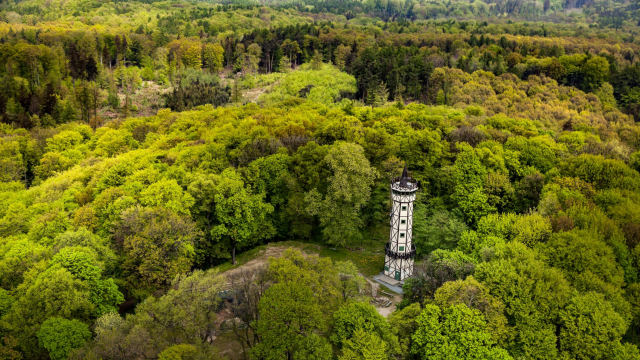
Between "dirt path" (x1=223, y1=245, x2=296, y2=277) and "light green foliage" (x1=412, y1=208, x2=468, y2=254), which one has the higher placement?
"light green foliage" (x1=412, y1=208, x2=468, y2=254)

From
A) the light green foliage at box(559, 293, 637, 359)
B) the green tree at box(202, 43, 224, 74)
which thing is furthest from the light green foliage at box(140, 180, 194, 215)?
the green tree at box(202, 43, 224, 74)

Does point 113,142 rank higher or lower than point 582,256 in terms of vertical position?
lower

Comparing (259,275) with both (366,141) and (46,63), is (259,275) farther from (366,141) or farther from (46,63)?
(46,63)

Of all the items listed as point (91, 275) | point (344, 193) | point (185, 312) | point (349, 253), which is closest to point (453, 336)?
point (344, 193)

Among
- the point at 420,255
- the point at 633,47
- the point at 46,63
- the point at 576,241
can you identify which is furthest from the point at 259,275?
the point at 633,47

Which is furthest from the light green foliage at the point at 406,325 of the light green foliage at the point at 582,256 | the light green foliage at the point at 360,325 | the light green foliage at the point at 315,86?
the light green foliage at the point at 315,86

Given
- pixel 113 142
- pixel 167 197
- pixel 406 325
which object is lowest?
pixel 406 325

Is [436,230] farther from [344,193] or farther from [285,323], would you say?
[285,323]

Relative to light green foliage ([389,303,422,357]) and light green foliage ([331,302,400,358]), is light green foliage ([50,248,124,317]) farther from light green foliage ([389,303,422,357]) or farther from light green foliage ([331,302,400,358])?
light green foliage ([389,303,422,357])
